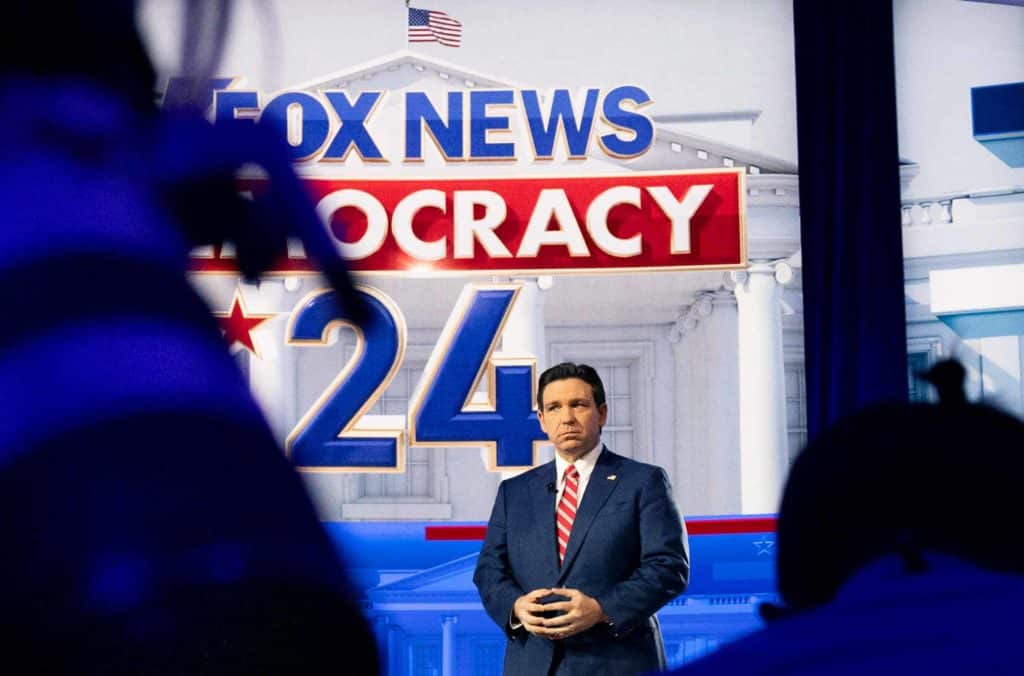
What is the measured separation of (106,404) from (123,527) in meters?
0.04

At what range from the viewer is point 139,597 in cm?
34

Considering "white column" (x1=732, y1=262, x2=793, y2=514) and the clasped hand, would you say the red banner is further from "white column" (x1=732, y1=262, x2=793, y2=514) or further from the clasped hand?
the clasped hand

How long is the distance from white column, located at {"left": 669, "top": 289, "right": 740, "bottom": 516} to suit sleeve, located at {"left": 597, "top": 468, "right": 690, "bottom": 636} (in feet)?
5.32

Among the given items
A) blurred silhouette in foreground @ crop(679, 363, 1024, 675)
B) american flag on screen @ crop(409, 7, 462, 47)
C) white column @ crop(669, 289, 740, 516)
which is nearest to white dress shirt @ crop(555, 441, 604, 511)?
white column @ crop(669, 289, 740, 516)

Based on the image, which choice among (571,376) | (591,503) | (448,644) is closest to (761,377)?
(448,644)

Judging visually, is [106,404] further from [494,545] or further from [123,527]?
[494,545]

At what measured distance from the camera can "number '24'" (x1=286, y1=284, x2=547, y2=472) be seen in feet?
14.8

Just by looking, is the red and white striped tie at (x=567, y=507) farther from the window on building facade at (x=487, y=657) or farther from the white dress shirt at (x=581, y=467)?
the window on building facade at (x=487, y=657)

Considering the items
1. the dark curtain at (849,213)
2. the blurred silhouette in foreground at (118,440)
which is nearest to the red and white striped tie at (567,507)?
the dark curtain at (849,213)

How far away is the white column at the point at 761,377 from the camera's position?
460cm

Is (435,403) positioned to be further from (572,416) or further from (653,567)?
(653,567)

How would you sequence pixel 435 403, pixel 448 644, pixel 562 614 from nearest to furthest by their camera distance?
1. pixel 562 614
2. pixel 448 644
3. pixel 435 403

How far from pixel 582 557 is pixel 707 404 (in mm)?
1883

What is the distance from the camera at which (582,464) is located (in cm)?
306
